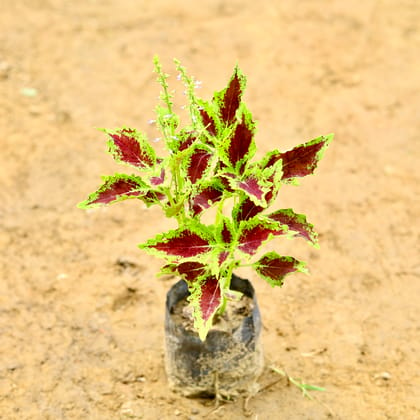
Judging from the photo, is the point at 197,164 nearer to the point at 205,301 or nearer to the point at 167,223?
the point at 205,301

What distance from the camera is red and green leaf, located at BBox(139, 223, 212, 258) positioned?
2.28 m

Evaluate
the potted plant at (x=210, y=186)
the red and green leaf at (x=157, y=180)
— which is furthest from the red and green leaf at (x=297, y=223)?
the red and green leaf at (x=157, y=180)

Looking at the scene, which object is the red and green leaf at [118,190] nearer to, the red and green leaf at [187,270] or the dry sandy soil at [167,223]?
the red and green leaf at [187,270]

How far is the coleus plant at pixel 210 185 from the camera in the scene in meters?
2.26

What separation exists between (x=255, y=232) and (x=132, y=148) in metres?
0.51

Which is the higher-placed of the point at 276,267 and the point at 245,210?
the point at 245,210

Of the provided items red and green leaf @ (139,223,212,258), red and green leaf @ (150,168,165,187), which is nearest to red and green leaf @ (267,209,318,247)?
red and green leaf @ (139,223,212,258)

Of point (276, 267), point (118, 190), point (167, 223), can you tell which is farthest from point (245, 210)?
point (167, 223)

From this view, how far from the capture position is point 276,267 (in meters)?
2.45

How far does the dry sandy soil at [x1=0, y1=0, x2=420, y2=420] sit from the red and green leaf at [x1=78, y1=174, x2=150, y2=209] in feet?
3.02

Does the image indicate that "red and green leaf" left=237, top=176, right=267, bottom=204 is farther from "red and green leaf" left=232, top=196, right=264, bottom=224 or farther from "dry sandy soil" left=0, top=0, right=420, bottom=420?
"dry sandy soil" left=0, top=0, right=420, bottom=420

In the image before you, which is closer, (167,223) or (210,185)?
(210,185)

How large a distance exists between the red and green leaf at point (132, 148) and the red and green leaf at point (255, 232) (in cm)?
39

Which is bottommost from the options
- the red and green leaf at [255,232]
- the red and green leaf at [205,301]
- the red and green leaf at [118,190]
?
the red and green leaf at [205,301]
